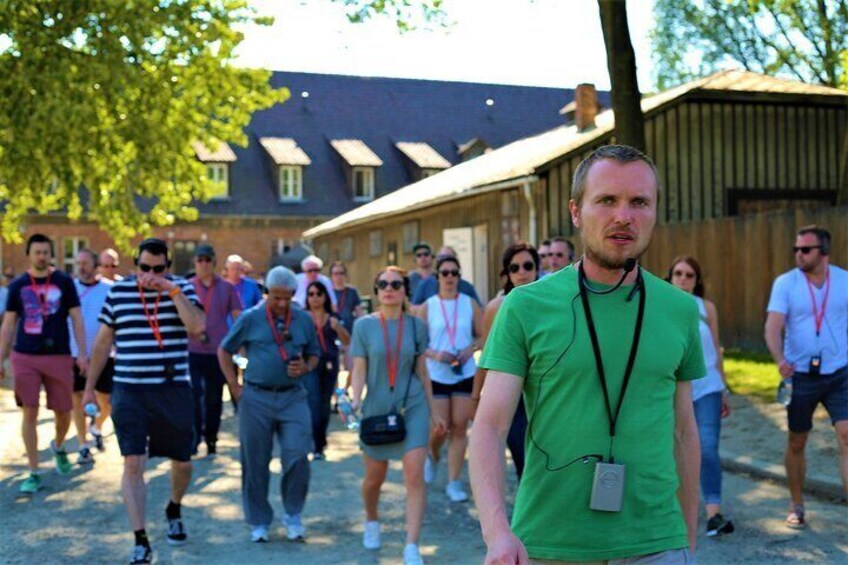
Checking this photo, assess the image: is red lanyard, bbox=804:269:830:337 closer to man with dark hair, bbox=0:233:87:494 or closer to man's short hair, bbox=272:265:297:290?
man's short hair, bbox=272:265:297:290

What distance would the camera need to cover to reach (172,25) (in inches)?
834

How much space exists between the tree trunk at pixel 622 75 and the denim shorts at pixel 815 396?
6.62 metres

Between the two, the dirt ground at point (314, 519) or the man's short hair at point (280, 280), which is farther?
the man's short hair at point (280, 280)

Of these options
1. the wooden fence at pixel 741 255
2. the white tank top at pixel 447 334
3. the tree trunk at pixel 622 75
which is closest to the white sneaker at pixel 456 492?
the white tank top at pixel 447 334

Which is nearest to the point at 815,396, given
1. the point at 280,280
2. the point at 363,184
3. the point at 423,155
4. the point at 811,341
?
the point at 811,341

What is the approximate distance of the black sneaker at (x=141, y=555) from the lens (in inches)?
288

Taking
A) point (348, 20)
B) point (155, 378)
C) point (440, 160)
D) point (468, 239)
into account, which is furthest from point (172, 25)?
point (440, 160)

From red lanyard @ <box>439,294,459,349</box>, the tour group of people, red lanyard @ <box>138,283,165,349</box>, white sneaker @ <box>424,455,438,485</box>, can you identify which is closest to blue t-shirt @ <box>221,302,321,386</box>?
the tour group of people

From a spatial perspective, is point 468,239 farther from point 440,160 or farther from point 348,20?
point 440,160

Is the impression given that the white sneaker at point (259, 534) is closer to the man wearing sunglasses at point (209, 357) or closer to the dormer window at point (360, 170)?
the man wearing sunglasses at point (209, 357)

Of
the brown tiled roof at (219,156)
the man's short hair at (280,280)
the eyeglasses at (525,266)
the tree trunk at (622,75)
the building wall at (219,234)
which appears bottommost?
the man's short hair at (280,280)

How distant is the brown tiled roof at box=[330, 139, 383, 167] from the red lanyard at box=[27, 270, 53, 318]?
3848cm

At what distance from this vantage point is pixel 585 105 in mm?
28469

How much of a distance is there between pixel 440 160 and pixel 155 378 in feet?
140
